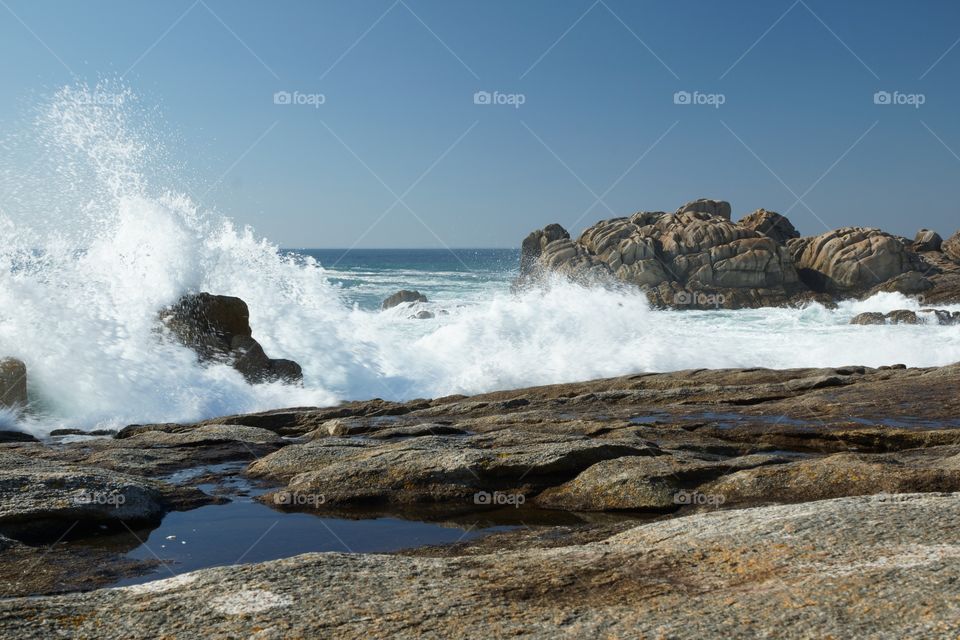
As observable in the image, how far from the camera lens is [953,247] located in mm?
63750

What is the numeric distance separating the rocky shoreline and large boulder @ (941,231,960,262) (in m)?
54.5

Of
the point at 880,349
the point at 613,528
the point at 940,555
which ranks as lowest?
the point at 613,528

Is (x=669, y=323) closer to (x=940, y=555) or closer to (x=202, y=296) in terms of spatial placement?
(x=202, y=296)

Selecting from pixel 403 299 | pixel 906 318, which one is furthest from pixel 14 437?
pixel 403 299

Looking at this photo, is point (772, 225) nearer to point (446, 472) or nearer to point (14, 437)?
point (14, 437)

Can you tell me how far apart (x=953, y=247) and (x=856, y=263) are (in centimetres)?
1872

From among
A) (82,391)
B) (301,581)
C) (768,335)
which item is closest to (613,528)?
(301,581)

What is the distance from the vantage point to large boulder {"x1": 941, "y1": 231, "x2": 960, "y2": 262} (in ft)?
205

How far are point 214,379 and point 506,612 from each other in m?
18.9

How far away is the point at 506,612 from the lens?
3805 millimetres

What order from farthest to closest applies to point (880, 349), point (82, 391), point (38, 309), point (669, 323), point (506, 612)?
point (669, 323)
point (880, 349)
point (38, 309)
point (82, 391)
point (506, 612)

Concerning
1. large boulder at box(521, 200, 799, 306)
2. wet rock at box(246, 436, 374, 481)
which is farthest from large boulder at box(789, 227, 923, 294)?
wet rock at box(246, 436, 374, 481)

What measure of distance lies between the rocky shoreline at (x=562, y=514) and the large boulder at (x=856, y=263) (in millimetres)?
38082

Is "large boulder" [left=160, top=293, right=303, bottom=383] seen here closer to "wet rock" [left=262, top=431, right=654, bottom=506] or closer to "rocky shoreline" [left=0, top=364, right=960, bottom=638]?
"rocky shoreline" [left=0, top=364, right=960, bottom=638]
